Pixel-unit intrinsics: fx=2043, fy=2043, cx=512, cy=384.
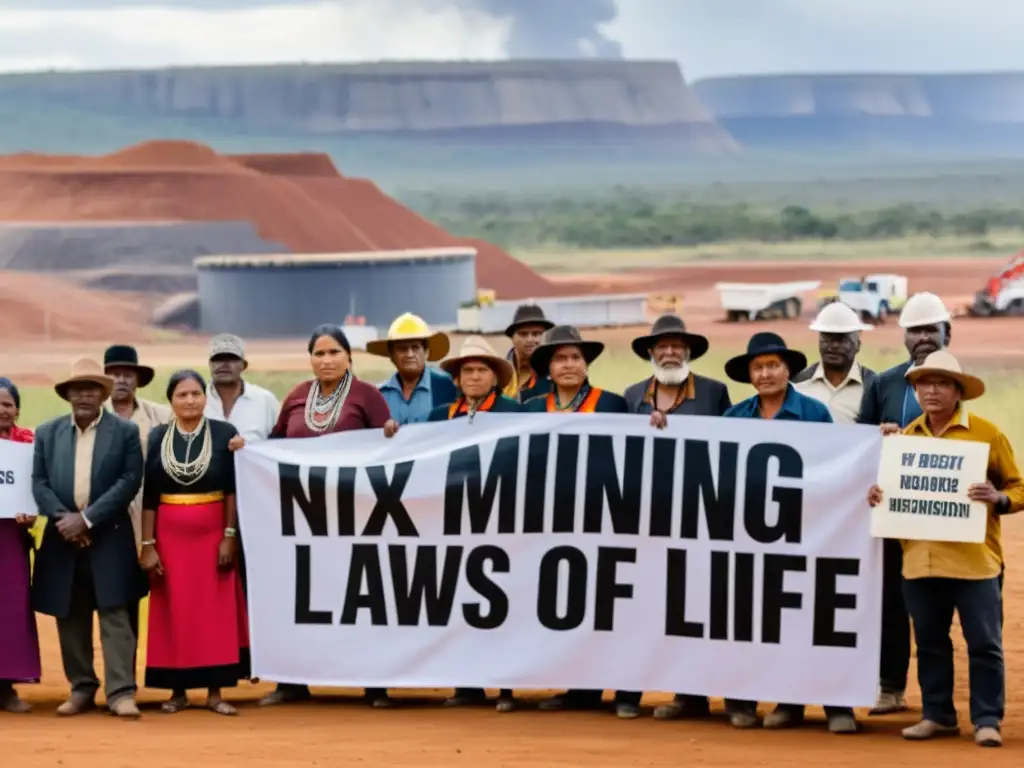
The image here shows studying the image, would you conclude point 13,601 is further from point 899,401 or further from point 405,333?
point 899,401

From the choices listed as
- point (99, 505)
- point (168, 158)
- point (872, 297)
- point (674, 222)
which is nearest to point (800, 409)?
point (99, 505)

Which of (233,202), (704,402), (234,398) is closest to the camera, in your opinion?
(704,402)

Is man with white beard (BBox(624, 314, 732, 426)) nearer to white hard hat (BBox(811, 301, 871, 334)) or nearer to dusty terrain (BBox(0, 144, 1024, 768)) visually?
white hard hat (BBox(811, 301, 871, 334))

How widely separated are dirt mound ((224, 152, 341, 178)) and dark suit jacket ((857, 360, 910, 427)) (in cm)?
5411

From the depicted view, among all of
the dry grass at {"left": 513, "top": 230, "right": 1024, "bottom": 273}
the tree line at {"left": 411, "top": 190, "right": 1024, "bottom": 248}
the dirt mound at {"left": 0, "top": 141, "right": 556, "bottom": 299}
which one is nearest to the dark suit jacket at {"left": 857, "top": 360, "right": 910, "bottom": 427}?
the dirt mound at {"left": 0, "top": 141, "right": 556, "bottom": 299}

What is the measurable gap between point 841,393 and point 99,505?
140 inches

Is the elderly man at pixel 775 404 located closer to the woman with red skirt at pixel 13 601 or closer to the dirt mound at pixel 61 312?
the woman with red skirt at pixel 13 601

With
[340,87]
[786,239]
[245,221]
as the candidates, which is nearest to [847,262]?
[786,239]

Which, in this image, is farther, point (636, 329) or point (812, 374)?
point (636, 329)

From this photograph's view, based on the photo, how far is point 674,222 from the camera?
65625 mm

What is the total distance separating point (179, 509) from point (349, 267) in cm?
3777

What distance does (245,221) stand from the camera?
55.7m

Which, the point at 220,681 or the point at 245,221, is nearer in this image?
the point at 220,681

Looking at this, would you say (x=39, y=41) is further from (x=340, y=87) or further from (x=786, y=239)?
(x=786, y=239)
